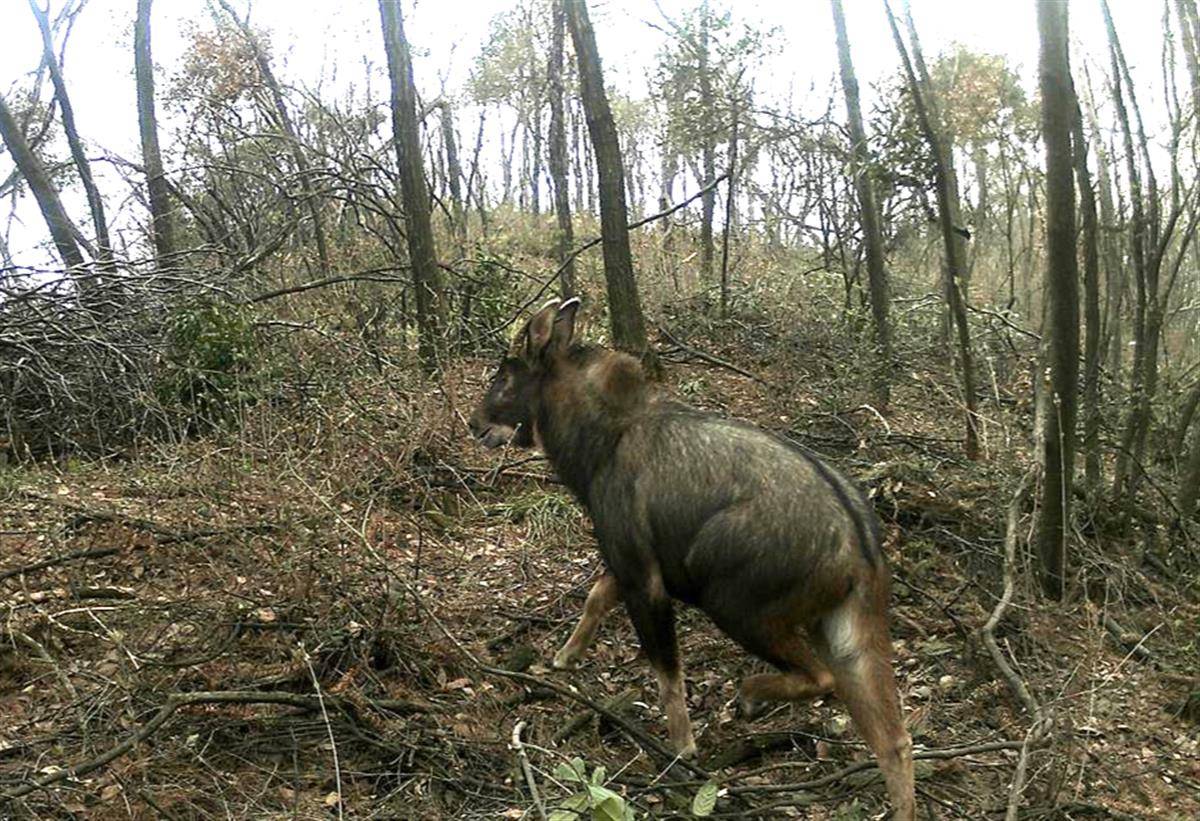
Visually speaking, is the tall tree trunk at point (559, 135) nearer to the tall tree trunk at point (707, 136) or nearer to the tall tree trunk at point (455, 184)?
the tall tree trunk at point (455, 184)

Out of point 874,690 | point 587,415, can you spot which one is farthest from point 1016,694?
point 587,415

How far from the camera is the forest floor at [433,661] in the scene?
15.3 ft

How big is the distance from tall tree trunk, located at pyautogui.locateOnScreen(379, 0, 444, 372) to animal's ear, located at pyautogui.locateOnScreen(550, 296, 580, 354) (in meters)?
5.54

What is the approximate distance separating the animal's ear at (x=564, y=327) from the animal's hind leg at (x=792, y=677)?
1.94 meters

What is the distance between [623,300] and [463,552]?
332 centimetres

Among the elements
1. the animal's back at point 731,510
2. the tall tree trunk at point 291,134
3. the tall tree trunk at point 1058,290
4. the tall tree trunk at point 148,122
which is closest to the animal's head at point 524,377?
the animal's back at point 731,510

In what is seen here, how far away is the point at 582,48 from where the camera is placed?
9.62 metres

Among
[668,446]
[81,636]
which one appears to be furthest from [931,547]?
[81,636]

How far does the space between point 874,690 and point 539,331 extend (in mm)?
2444

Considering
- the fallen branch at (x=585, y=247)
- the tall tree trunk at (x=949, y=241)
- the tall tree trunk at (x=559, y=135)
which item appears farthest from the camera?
the tall tree trunk at (x=559, y=135)

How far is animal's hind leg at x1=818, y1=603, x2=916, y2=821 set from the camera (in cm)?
425

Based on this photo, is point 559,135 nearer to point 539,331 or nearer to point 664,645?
point 539,331

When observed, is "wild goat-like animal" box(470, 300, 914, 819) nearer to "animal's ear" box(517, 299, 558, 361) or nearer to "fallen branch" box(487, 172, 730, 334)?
"animal's ear" box(517, 299, 558, 361)

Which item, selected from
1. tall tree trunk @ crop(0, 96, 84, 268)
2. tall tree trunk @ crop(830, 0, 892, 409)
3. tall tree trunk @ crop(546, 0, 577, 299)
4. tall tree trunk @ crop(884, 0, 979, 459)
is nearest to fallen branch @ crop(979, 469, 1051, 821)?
tall tree trunk @ crop(884, 0, 979, 459)
